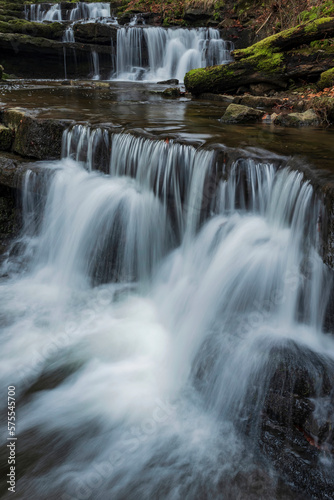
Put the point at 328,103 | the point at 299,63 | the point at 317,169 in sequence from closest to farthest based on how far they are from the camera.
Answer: the point at 317,169 < the point at 328,103 < the point at 299,63

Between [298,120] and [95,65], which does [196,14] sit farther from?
[298,120]

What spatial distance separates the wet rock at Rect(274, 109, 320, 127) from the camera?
6.67 metres

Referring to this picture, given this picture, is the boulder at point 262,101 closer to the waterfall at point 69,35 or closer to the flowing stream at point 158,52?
the flowing stream at point 158,52

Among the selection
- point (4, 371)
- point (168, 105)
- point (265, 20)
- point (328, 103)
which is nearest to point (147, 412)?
point (4, 371)

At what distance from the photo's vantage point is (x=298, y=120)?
Result: 670 cm

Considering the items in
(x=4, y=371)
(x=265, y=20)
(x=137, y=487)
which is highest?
(x=265, y=20)

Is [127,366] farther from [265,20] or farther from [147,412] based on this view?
[265,20]

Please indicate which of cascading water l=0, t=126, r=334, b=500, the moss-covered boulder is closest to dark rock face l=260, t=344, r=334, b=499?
cascading water l=0, t=126, r=334, b=500

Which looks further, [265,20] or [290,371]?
[265,20]

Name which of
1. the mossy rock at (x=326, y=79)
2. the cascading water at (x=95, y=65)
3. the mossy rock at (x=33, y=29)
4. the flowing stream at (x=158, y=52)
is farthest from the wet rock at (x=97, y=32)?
the mossy rock at (x=326, y=79)

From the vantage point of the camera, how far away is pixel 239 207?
4320 mm

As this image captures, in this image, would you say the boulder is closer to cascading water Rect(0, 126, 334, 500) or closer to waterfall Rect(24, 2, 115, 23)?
cascading water Rect(0, 126, 334, 500)

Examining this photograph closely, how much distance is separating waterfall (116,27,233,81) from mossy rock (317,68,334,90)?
717 cm

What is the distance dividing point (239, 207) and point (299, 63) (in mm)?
6524
